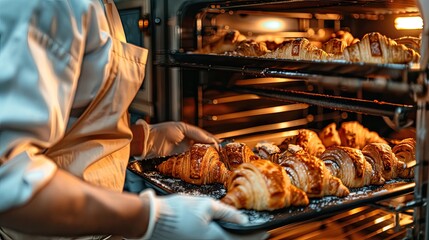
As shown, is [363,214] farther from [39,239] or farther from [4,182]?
[4,182]

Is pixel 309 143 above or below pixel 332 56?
below

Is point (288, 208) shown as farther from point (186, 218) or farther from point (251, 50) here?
point (251, 50)

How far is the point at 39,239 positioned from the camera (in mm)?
1425

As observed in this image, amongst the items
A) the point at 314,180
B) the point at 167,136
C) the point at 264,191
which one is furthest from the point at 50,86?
the point at 167,136

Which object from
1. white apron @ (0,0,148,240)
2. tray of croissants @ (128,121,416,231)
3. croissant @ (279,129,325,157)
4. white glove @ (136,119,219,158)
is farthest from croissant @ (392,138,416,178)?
white apron @ (0,0,148,240)

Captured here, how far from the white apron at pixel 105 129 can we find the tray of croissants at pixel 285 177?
0.21 metres

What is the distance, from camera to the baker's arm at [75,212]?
1.05 m

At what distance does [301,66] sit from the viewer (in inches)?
53.7

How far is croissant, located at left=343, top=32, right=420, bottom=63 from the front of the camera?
1.39 meters

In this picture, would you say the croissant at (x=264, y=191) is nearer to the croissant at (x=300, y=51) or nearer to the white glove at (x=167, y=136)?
the croissant at (x=300, y=51)

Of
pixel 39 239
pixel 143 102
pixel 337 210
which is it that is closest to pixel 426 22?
pixel 337 210

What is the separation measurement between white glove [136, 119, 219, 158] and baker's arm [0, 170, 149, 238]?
3.10ft

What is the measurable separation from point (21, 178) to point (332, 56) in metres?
1.05

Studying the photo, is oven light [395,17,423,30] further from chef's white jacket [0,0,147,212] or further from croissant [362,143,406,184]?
chef's white jacket [0,0,147,212]
